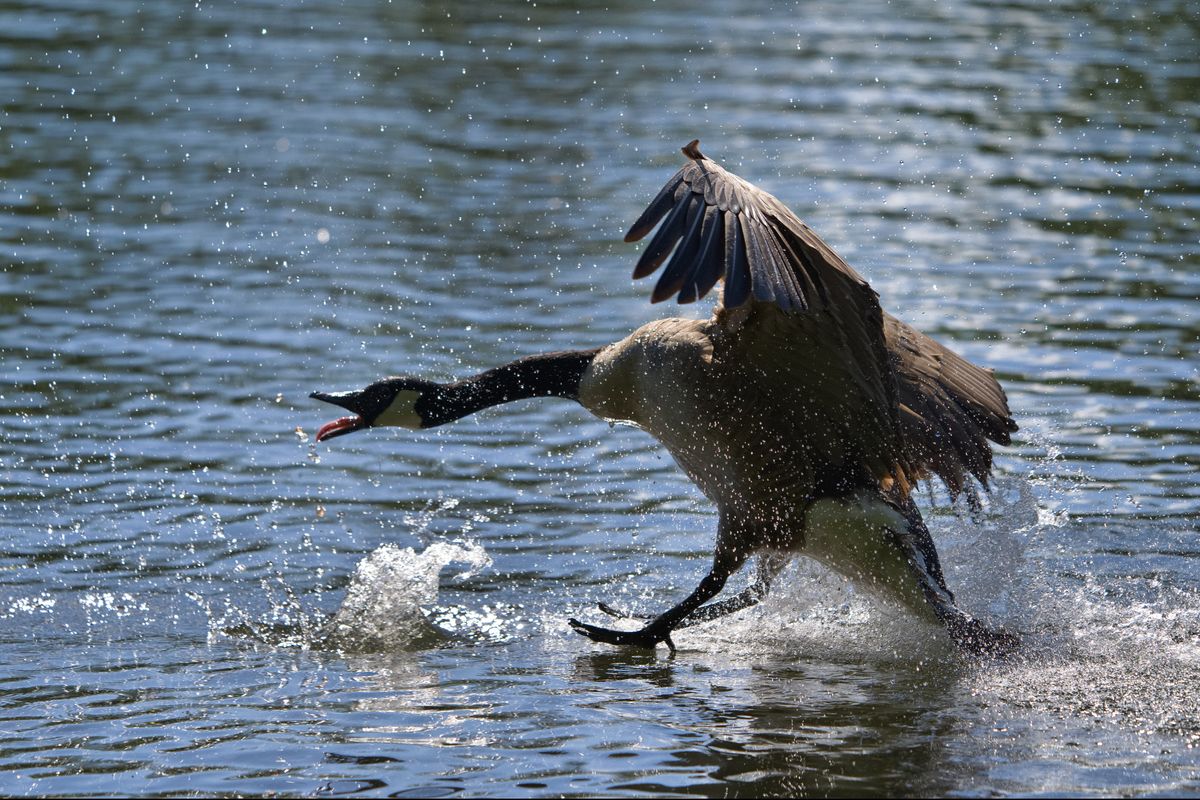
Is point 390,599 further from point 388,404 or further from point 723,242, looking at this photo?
point 723,242

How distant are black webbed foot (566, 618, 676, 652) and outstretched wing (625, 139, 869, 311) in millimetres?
1656

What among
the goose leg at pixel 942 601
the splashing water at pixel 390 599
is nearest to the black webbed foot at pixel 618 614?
the splashing water at pixel 390 599

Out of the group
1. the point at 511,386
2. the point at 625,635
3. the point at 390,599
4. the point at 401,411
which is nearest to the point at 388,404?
the point at 401,411

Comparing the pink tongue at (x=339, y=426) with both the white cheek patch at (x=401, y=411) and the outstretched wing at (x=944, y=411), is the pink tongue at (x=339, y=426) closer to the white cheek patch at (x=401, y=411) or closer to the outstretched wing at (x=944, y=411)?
the white cheek patch at (x=401, y=411)

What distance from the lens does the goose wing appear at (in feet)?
16.9

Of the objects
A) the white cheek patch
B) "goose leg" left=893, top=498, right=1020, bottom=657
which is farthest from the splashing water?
"goose leg" left=893, top=498, right=1020, bottom=657

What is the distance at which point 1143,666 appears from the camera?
5.99 metres

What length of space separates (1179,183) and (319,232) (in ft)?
23.4

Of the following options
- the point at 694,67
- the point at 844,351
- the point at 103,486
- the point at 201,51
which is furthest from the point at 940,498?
the point at 201,51

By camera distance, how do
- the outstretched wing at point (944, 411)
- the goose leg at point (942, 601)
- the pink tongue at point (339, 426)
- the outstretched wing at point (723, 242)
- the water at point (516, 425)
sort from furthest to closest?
the outstretched wing at point (944, 411) < the pink tongue at point (339, 426) < the goose leg at point (942, 601) < the water at point (516, 425) < the outstretched wing at point (723, 242)

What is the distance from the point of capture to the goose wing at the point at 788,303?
5164 millimetres

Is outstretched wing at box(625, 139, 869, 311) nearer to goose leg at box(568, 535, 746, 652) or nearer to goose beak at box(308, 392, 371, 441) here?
goose leg at box(568, 535, 746, 652)

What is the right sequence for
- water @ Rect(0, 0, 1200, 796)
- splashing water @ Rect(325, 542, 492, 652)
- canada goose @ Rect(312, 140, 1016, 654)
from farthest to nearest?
splashing water @ Rect(325, 542, 492, 652) → canada goose @ Rect(312, 140, 1016, 654) → water @ Rect(0, 0, 1200, 796)

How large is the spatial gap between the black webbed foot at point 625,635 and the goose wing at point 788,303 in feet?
3.18
